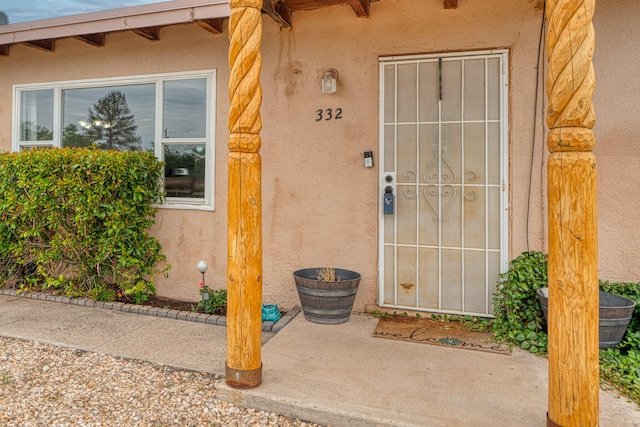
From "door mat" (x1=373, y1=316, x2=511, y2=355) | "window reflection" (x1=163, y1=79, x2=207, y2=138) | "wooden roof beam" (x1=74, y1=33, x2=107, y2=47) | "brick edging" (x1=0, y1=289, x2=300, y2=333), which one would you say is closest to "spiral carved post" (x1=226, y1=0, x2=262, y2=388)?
"brick edging" (x1=0, y1=289, x2=300, y2=333)

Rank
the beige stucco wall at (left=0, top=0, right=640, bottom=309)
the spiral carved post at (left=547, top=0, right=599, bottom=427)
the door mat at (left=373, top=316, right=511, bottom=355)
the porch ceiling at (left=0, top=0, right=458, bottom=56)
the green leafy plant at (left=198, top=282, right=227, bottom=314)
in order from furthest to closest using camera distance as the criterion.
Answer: the green leafy plant at (left=198, top=282, right=227, bottom=314), the porch ceiling at (left=0, top=0, right=458, bottom=56), the beige stucco wall at (left=0, top=0, right=640, bottom=309), the door mat at (left=373, top=316, right=511, bottom=355), the spiral carved post at (left=547, top=0, right=599, bottom=427)

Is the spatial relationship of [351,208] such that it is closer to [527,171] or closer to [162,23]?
[527,171]

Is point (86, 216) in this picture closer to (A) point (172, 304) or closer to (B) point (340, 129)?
(A) point (172, 304)

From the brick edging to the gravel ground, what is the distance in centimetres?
90

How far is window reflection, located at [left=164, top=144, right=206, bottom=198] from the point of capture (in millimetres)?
4500

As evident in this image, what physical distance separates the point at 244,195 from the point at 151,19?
8.61 feet

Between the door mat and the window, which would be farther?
the window

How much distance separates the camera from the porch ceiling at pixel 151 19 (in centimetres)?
369

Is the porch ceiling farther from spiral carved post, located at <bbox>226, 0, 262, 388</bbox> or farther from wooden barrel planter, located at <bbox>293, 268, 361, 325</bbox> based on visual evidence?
wooden barrel planter, located at <bbox>293, 268, 361, 325</bbox>

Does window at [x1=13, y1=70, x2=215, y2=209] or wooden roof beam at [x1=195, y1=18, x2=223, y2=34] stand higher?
wooden roof beam at [x1=195, y1=18, x2=223, y2=34]

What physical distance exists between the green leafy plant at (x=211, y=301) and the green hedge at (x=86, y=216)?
2.32ft

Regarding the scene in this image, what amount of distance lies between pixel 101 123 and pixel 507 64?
4.62 m

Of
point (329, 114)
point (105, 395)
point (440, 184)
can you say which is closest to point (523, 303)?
point (440, 184)

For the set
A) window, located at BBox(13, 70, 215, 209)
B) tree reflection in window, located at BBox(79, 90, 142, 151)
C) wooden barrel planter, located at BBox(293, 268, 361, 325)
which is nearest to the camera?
wooden barrel planter, located at BBox(293, 268, 361, 325)
